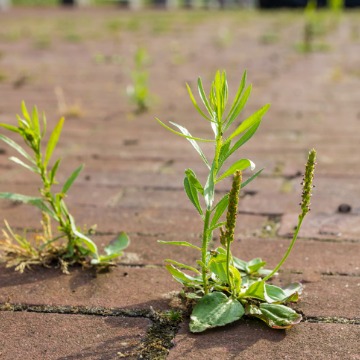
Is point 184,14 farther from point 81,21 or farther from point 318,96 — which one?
point 318,96

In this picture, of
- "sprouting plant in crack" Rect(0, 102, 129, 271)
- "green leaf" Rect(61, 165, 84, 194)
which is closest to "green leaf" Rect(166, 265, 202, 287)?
"sprouting plant in crack" Rect(0, 102, 129, 271)

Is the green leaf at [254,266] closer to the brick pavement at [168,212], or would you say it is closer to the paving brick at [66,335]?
the brick pavement at [168,212]

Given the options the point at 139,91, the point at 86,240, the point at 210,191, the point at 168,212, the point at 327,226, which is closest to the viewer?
the point at 210,191

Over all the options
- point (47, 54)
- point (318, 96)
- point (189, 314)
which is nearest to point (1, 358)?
point (189, 314)

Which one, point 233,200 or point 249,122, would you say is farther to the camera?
point 249,122

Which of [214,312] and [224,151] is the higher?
[224,151]

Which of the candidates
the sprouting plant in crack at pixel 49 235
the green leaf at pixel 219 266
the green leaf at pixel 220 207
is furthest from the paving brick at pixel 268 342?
the sprouting plant in crack at pixel 49 235

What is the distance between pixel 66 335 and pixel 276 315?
1.81ft

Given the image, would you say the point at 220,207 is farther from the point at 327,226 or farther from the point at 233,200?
the point at 327,226

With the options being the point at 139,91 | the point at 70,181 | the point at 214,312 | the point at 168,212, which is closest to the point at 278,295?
the point at 214,312

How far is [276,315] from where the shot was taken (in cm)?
188

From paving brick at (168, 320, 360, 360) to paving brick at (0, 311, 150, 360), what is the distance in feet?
0.47

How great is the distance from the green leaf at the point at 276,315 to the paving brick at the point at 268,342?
0.02 meters

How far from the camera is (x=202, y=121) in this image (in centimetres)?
461
